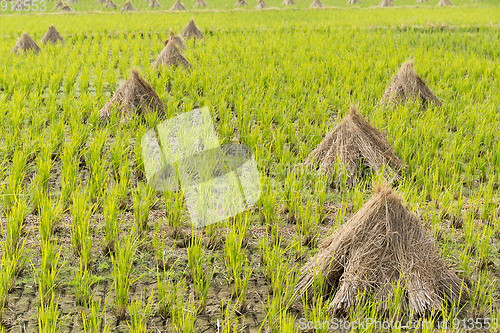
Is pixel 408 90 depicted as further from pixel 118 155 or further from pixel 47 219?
pixel 47 219

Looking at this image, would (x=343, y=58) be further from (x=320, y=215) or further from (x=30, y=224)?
(x=30, y=224)

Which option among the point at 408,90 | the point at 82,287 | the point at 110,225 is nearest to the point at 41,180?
the point at 110,225

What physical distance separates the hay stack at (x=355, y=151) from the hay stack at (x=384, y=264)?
1.14m

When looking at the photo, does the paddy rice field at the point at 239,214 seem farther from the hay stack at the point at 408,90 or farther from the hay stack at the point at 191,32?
the hay stack at the point at 191,32

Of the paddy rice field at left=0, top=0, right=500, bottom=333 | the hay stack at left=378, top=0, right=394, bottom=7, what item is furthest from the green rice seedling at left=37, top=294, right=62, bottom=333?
the hay stack at left=378, top=0, right=394, bottom=7

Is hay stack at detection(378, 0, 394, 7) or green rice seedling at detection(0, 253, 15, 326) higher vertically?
hay stack at detection(378, 0, 394, 7)

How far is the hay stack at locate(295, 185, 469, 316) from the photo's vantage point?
1.83m

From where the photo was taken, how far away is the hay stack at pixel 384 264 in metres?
1.83

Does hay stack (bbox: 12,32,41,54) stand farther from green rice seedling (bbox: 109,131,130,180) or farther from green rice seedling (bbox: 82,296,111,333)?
green rice seedling (bbox: 82,296,111,333)

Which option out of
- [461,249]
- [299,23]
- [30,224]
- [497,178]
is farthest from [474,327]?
[299,23]

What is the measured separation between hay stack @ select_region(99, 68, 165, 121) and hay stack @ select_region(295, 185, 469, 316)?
2706 mm

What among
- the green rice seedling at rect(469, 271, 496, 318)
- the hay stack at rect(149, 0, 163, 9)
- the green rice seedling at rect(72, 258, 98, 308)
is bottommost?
the green rice seedling at rect(469, 271, 496, 318)

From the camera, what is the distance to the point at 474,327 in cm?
177

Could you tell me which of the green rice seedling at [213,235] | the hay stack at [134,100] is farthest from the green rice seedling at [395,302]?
the hay stack at [134,100]
